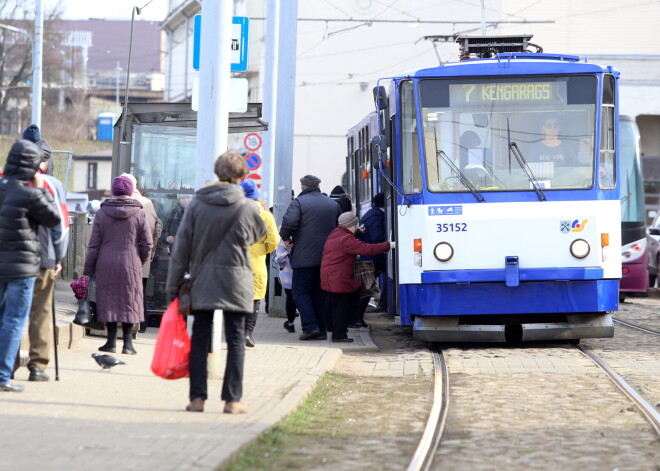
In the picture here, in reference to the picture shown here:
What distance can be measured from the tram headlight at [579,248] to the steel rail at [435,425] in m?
2.00

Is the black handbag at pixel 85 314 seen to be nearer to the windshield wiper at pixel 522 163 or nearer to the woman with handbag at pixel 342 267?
the woman with handbag at pixel 342 267

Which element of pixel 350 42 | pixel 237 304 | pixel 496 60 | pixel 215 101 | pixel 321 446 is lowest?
pixel 321 446

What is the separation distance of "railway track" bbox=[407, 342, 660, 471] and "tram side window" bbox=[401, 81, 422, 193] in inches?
73.4

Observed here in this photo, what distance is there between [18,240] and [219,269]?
1.61 meters

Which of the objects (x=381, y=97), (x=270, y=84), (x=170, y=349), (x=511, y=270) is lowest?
(x=170, y=349)

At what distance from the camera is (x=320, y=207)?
14891 millimetres

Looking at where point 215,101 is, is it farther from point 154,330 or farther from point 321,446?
point 154,330

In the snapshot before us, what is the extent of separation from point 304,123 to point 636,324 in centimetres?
3340

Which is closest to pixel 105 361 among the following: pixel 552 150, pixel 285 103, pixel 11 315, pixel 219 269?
pixel 11 315

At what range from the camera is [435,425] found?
869 cm

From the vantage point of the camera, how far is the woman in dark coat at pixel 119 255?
1159cm

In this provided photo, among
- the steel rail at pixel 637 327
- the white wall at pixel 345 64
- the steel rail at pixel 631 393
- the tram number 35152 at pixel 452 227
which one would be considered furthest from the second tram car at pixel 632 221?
the white wall at pixel 345 64

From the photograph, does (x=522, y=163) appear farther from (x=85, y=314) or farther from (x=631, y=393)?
(x=85, y=314)

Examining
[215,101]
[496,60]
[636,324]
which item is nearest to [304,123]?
[636,324]
